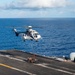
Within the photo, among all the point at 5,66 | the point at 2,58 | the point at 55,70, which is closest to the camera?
the point at 55,70

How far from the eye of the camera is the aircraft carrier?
37219 mm

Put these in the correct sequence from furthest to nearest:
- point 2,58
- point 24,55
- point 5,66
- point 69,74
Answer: point 24,55 → point 2,58 → point 5,66 → point 69,74

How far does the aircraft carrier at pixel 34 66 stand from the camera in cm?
3722

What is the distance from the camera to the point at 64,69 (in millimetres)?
38938

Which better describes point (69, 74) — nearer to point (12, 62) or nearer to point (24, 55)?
point (12, 62)

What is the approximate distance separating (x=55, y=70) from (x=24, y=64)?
6.38 meters

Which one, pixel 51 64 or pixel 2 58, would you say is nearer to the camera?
pixel 51 64

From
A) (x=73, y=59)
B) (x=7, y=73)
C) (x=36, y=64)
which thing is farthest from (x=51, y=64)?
(x=7, y=73)

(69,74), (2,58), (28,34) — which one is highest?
(28,34)

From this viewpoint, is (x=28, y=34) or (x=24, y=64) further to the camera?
(x=28, y=34)

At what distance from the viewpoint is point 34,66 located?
4125 centimetres

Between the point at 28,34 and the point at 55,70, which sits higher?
the point at 28,34

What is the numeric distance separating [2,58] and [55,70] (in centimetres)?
1344

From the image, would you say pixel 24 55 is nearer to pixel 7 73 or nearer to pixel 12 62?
pixel 12 62
